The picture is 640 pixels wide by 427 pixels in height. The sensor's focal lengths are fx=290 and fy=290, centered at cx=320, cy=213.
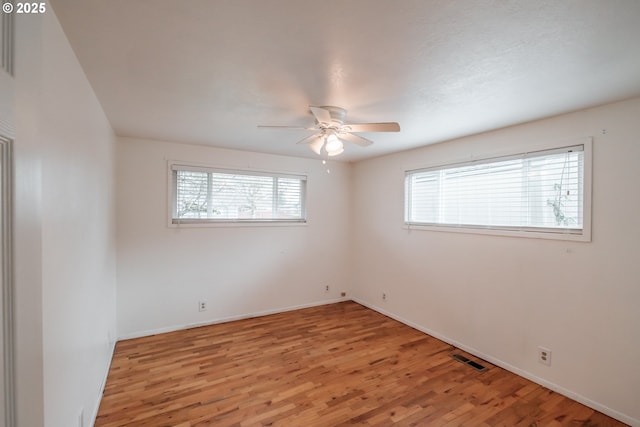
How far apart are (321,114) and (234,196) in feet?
7.63

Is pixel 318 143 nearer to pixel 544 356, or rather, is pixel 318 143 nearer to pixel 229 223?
pixel 229 223

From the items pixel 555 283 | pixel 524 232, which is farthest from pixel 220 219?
pixel 555 283

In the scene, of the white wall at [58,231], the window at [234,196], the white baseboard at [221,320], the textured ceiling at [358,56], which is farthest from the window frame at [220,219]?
the white baseboard at [221,320]

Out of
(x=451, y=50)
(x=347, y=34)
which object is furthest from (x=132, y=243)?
(x=451, y=50)

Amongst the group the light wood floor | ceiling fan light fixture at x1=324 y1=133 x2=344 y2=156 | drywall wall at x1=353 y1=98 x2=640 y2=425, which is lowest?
the light wood floor

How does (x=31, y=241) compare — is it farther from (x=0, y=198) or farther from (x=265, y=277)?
(x=265, y=277)

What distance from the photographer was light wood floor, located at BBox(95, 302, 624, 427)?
212 cm

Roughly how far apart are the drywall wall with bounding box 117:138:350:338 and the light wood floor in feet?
1.49

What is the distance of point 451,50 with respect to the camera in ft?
5.03

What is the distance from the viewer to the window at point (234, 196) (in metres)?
3.69

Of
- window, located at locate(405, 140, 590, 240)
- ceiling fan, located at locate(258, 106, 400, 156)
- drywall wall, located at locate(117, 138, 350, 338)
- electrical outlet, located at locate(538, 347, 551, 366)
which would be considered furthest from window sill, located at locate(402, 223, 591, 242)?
drywall wall, located at locate(117, 138, 350, 338)

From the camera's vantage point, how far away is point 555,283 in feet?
8.20

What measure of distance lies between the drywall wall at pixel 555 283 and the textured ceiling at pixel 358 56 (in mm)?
344

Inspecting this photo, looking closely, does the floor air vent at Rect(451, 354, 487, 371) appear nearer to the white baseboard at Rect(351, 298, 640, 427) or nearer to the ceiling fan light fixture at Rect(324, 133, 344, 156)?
the white baseboard at Rect(351, 298, 640, 427)
